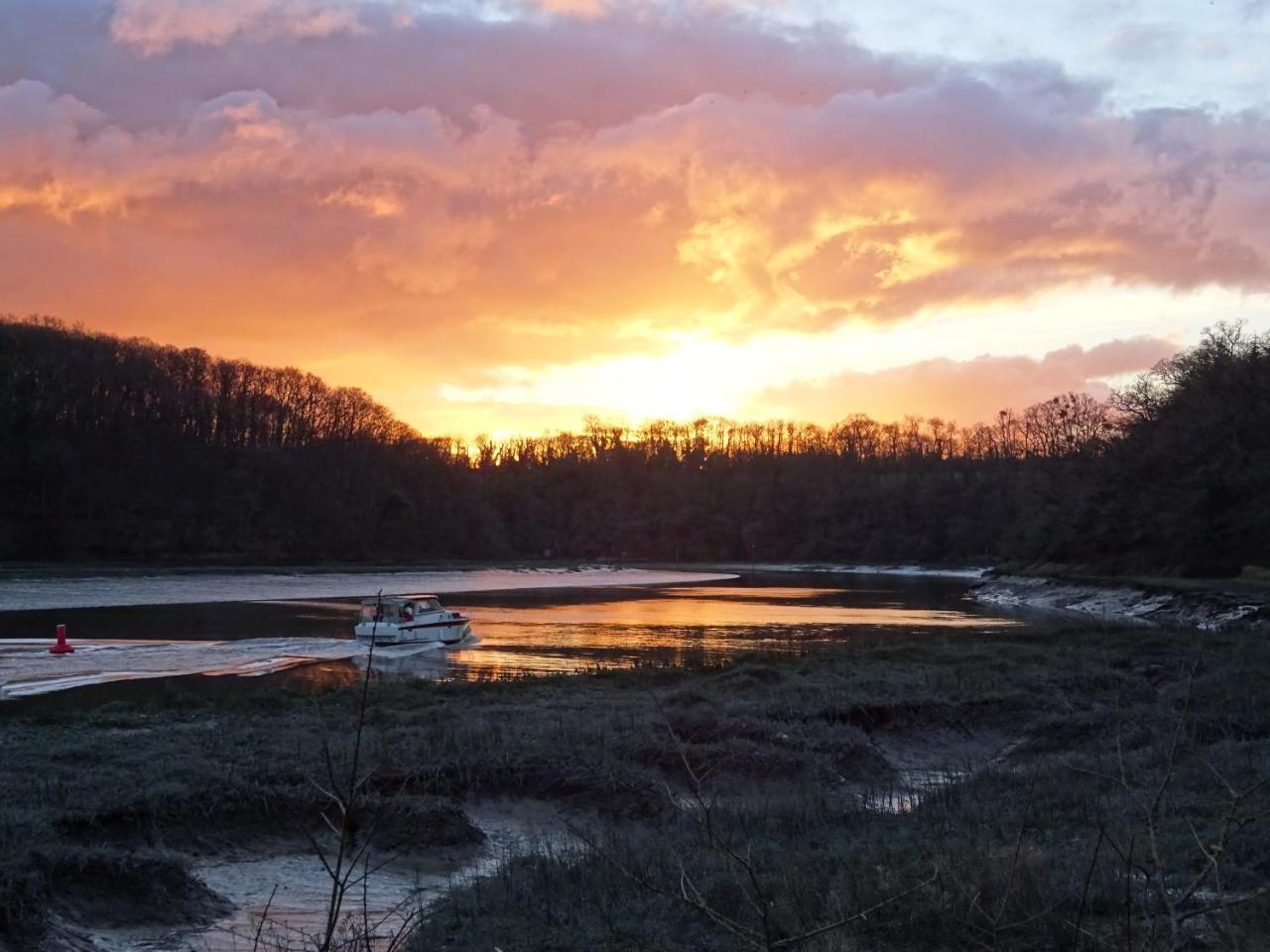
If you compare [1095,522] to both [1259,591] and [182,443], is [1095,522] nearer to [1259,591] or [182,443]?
[1259,591]

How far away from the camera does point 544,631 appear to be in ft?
144

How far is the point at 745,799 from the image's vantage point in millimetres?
14445

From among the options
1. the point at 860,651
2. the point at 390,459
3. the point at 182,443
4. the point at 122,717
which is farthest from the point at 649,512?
the point at 122,717

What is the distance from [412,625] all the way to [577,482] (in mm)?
146863

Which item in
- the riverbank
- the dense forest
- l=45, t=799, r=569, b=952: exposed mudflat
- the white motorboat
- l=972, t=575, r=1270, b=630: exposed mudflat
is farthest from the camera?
the dense forest

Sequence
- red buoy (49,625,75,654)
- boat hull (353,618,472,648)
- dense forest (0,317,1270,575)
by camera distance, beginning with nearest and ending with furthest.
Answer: red buoy (49,625,75,654) < boat hull (353,618,472,648) < dense forest (0,317,1270,575)

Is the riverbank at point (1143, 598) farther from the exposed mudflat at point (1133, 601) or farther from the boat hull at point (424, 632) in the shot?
the boat hull at point (424, 632)

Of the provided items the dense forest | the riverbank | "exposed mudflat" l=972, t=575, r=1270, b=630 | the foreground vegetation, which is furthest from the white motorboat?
the dense forest

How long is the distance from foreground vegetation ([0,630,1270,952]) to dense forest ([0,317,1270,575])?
135 feet

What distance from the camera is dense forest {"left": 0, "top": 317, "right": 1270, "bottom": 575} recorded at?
6278 cm

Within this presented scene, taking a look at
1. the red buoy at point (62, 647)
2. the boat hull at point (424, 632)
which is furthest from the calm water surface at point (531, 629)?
the red buoy at point (62, 647)

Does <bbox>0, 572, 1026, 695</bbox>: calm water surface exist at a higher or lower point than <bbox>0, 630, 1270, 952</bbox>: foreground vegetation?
lower

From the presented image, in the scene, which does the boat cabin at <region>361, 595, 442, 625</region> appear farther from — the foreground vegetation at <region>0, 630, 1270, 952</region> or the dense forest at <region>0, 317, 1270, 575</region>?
the dense forest at <region>0, 317, 1270, 575</region>

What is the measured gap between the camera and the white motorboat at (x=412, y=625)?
40000mm
